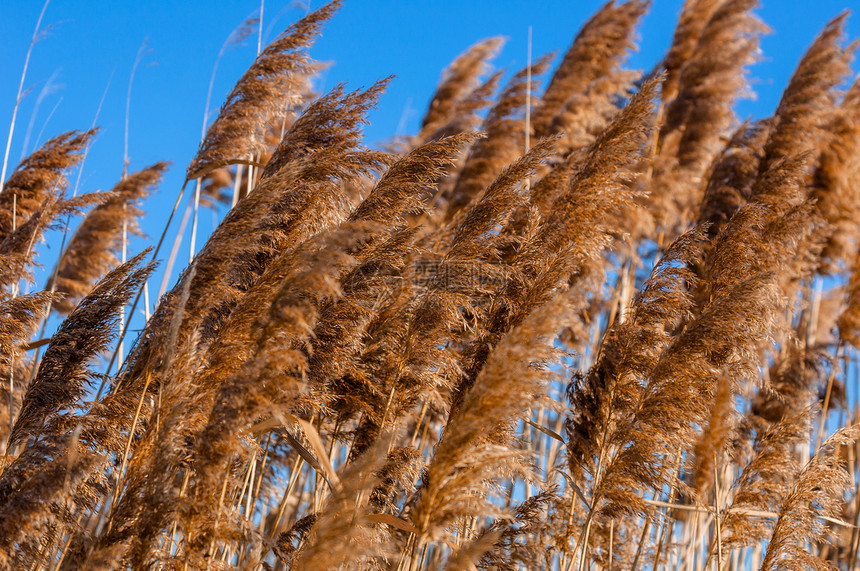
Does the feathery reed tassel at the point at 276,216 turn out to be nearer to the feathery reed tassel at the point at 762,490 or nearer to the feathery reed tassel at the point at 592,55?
the feathery reed tassel at the point at 762,490

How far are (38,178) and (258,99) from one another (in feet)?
7.43

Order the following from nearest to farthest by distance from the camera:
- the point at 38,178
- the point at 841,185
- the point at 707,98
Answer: the point at 38,178
the point at 841,185
the point at 707,98

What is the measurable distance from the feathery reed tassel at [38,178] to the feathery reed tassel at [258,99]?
Answer: 1.90m

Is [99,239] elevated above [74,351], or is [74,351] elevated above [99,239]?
[99,239]

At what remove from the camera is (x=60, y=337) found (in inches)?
128

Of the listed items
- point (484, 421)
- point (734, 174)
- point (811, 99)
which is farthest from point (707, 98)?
point (484, 421)

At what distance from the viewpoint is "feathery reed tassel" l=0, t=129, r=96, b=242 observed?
5.06 metres

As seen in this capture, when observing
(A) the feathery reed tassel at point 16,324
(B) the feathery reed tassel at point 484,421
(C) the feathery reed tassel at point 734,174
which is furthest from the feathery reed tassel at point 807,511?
(A) the feathery reed tassel at point 16,324

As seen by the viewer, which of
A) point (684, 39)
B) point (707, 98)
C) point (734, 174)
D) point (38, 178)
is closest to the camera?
point (38, 178)

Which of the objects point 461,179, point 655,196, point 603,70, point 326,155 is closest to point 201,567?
point 326,155

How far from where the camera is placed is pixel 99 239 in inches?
230

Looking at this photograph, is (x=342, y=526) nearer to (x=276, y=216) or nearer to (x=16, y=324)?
(x=276, y=216)

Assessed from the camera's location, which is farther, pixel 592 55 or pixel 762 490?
pixel 592 55

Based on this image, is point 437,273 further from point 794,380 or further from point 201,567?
point 794,380
